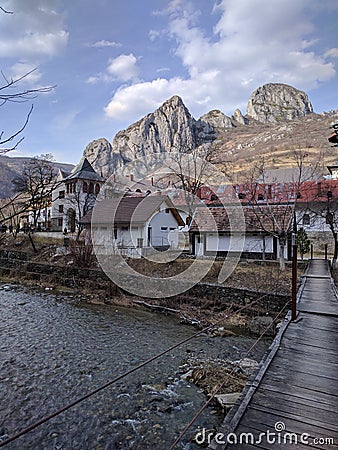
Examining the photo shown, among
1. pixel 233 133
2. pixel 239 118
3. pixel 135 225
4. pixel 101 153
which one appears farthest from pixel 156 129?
pixel 135 225

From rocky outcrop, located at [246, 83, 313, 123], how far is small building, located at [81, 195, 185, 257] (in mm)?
127668

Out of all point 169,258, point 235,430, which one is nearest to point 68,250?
point 169,258

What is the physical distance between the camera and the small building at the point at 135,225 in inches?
905

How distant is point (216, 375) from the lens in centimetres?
721

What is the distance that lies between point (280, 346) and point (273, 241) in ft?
47.9

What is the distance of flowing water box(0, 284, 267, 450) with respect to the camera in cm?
523

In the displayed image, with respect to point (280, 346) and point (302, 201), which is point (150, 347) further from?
point (302, 201)

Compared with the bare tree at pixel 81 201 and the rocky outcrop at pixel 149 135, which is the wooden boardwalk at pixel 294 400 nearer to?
the bare tree at pixel 81 201

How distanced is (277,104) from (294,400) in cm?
15877

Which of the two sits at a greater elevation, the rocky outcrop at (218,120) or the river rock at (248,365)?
the rocky outcrop at (218,120)

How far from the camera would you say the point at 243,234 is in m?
19.8

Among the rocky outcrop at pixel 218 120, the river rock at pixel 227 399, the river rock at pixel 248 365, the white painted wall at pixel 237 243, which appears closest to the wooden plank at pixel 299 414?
the river rock at pixel 227 399

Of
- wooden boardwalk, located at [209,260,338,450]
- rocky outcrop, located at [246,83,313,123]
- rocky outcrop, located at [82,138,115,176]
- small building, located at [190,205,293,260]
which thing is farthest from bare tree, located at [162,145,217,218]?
rocky outcrop, located at [246,83,313,123]

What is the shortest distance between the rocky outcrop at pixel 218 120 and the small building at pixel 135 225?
4626 inches
